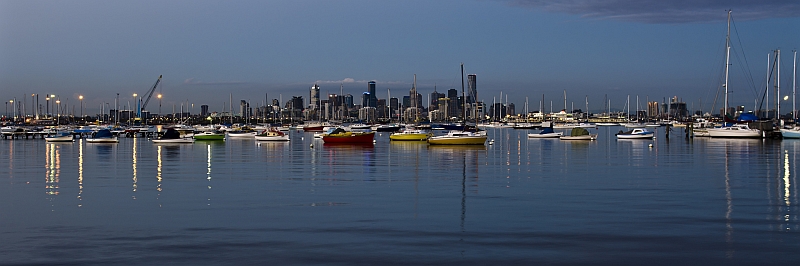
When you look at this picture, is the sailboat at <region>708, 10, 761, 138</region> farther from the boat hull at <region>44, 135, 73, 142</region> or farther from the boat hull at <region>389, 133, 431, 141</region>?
the boat hull at <region>44, 135, 73, 142</region>

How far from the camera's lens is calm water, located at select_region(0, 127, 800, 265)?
1443cm

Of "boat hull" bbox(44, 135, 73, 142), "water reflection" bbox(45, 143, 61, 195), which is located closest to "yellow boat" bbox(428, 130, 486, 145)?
"water reflection" bbox(45, 143, 61, 195)

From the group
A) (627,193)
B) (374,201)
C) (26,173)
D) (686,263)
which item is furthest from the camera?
(26,173)

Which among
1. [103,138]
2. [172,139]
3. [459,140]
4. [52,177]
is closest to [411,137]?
[459,140]

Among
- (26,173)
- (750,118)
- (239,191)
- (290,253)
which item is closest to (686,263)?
(290,253)

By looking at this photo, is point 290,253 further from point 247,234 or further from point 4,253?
point 4,253

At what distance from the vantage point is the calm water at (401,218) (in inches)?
568

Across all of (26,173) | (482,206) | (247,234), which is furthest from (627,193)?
(26,173)

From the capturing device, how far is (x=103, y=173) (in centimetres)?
3659

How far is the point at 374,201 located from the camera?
76.6ft

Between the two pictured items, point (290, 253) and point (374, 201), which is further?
point (374, 201)

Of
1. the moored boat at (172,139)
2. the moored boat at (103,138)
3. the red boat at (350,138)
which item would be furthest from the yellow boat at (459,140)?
the moored boat at (103,138)

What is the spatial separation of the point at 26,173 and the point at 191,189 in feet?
43.6

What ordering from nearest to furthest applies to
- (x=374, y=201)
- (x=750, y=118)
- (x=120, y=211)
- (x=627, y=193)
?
(x=120, y=211), (x=374, y=201), (x=627, y=193), (x=750, y=118)
